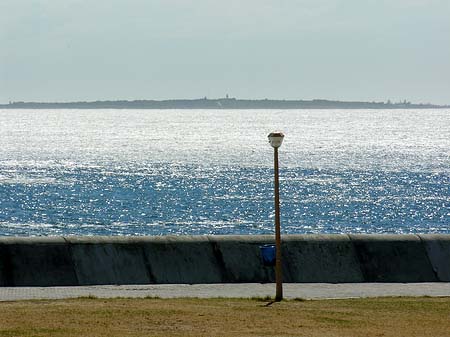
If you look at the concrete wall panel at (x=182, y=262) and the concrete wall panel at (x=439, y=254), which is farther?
the concrete wall panel at (x=439, y=254)

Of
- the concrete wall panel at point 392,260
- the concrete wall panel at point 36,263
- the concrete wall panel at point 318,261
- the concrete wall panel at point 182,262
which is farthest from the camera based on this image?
the concrete wall panel at point 392,260

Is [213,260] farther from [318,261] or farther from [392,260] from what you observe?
[392,260]

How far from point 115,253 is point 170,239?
3.33ft

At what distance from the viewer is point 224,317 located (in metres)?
15.6

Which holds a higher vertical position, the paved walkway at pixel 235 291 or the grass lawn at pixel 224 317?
the grass lawn at pixel 224 317

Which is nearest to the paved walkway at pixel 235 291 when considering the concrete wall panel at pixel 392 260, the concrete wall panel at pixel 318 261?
the concrete wall panel at pixel 318 261

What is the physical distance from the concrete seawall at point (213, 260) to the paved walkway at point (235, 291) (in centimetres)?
55

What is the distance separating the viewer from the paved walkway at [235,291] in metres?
18.5

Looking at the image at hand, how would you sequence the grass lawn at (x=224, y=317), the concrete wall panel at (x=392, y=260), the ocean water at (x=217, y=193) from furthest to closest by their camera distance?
1. the ocean water at (x=217, y=193)
2. the concrete wall panel at (x=392, y=260)
3. the grass lawn at (x=224, y=317)

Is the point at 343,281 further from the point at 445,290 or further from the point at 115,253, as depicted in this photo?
the point at 115,253

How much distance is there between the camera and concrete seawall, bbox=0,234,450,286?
20438 millimetres

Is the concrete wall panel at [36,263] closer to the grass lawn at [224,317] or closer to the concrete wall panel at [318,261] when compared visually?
the grass lawn at [224,317]

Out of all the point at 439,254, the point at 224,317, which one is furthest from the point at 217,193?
the point at 224,317

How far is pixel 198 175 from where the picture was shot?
103m
